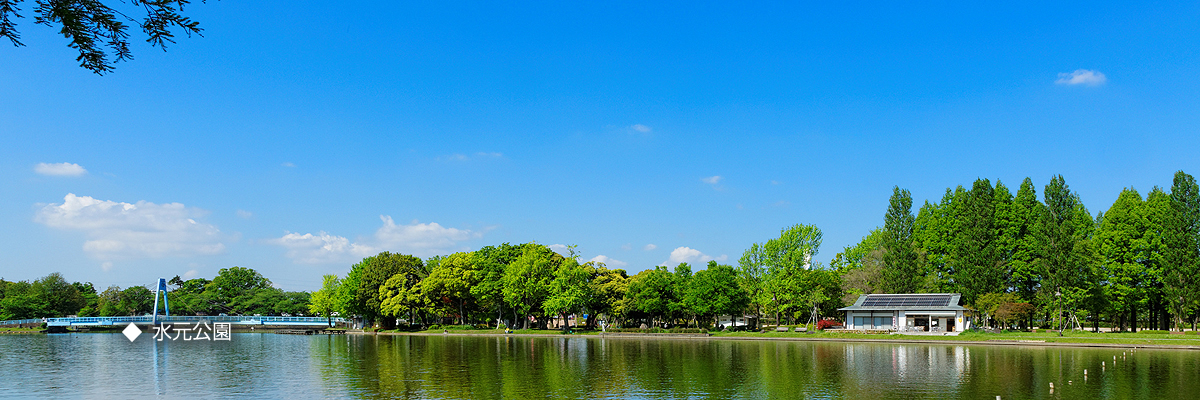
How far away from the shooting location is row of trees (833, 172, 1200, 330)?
74750mm

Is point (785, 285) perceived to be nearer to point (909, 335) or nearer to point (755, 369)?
point (909, 335)

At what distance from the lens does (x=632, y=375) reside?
38.8 m

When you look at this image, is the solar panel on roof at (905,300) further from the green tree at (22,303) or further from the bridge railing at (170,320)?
the green tree at (22,303)

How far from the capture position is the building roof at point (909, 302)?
83.0 metres

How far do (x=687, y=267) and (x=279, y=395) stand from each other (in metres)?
74.4

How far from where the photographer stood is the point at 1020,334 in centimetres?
7281

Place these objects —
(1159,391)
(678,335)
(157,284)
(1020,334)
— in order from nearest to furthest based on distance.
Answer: (1159,391)
(1020,334)
(678,335)
(157,284)

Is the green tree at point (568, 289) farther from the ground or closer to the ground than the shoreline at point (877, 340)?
farther from the ground

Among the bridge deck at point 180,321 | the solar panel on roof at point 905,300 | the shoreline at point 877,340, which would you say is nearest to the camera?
the shoreline at point 877,340

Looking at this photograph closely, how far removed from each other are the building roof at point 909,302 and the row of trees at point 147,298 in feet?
454

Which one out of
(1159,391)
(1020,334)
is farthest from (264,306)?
(1159,391)

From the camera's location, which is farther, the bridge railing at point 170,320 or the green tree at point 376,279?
the bridge railing at point 170,320

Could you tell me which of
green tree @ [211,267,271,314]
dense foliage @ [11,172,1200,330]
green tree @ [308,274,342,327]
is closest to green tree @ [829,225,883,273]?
dense foliage @ [11,172,1200,330]

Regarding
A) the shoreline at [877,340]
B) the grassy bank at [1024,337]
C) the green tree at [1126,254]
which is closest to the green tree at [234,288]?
the shoreline at [877,340]
